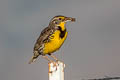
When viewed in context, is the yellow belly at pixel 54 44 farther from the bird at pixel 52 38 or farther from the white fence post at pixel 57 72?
the white fence post at pixel 57 72

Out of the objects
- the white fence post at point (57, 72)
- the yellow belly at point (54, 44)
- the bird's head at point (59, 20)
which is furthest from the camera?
the bird's head at point (59, 20)

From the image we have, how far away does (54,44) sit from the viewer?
10328mm

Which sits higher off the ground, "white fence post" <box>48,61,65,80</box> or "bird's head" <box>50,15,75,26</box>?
"bird's head" <box>50,15,75,26</box>

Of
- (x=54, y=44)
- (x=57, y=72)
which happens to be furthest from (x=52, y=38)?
(x=57, y=72)

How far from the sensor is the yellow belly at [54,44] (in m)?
10.3

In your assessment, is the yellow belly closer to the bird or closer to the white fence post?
the bird

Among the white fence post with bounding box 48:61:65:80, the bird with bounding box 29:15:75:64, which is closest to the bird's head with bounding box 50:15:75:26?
the bird with bounding box 29:15:75:64

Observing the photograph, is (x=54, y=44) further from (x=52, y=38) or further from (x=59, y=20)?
(x=59, y=20)

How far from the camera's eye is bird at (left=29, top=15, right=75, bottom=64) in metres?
10.3

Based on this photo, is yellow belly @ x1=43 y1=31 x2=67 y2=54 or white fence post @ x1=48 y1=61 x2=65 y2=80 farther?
yellow belly @ x1=43 y1=31 x2=67 y2=54

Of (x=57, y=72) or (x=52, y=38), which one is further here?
(x=52, y=38)

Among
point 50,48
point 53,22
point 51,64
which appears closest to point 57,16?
point 53,22

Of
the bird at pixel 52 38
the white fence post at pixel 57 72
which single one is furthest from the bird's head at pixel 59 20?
the white fence post at pixel 57 72

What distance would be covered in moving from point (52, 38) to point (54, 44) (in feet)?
0.81
